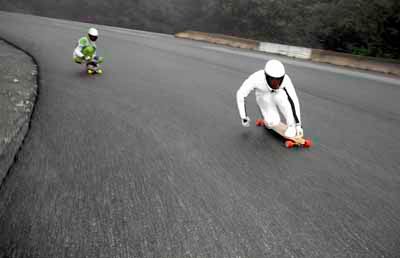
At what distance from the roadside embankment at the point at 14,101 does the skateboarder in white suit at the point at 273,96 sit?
3.51m

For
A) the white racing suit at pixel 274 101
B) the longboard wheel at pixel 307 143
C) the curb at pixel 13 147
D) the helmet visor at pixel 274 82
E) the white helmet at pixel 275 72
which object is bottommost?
the curb at pixel 13 147

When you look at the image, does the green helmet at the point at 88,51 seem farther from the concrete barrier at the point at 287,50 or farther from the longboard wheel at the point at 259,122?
the concrete barrier at the point at 287,50

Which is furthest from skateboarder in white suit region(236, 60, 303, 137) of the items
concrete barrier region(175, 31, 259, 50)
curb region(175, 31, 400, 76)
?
concrete barrier region(175, 31, 259, 50)

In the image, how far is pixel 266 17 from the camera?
4125cm

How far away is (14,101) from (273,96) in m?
5.03

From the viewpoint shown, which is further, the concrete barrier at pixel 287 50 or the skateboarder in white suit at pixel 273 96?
the concrete barrier at pixel 287 50

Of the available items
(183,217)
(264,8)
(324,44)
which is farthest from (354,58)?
(264,8)

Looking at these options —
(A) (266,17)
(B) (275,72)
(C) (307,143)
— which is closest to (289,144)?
(C) (307,143)

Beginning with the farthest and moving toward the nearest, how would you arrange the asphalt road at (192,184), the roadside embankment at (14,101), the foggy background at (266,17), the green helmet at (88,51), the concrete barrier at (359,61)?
the foggy background at (266,17) < the concrete barrier at (359,61) < the green helmet at (88,51) < the roadside embankment at (14,101) < the asphalt road at (192,184)

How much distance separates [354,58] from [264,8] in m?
27.6

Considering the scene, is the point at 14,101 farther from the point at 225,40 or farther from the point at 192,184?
the point at 225,40

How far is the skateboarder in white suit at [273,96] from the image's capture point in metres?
4.63

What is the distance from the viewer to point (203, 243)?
2543 mm

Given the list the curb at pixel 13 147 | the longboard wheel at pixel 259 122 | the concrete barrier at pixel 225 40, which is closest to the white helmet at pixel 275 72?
the longboard wheel at pixel 259 122
